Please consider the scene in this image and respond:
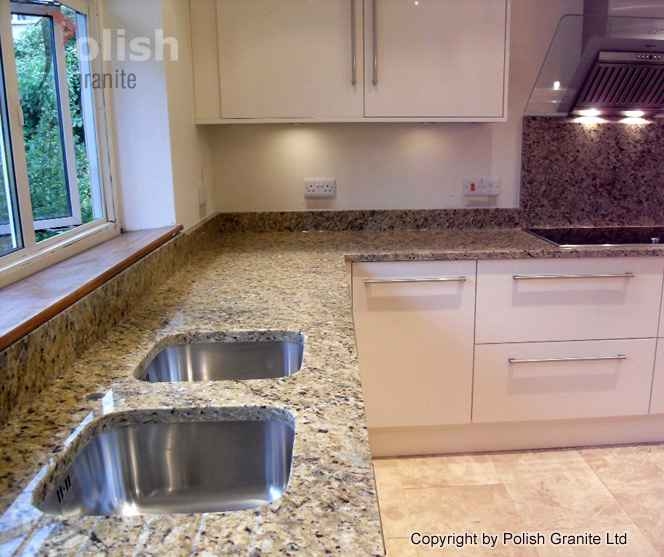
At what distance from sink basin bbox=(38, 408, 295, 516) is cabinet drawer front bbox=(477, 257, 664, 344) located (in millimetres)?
1368

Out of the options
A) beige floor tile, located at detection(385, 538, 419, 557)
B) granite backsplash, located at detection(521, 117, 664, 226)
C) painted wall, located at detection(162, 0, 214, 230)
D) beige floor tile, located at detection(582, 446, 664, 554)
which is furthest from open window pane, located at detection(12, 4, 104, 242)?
beige floor tile, located at detection(582, 446, 664, 554)

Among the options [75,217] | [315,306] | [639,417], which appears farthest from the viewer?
[639,417]

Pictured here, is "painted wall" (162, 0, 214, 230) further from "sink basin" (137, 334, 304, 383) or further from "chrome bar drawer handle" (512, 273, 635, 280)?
"chrome bar drawer handle" (512, 273, 635, 280)

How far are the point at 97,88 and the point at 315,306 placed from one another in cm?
99

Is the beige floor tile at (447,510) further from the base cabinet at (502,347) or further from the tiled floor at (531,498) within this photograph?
the base cabinet at (502,347)

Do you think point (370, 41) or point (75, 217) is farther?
point (370, 41)

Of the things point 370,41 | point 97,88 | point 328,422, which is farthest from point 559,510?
point 97,88

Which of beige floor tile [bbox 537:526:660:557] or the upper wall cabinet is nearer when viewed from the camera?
beige floor tile [bbox 537:526:660:557]

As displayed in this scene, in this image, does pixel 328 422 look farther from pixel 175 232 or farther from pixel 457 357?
pixel 457 357

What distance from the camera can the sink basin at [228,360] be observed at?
49.4 inches

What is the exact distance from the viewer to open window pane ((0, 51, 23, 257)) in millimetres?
1286

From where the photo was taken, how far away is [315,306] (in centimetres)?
145

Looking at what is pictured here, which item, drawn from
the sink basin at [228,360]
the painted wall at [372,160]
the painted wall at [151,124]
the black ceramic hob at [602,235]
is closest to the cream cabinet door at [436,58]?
the painted wall at [372,160]

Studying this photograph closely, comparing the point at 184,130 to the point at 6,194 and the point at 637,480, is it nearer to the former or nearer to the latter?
the point at 6,194
